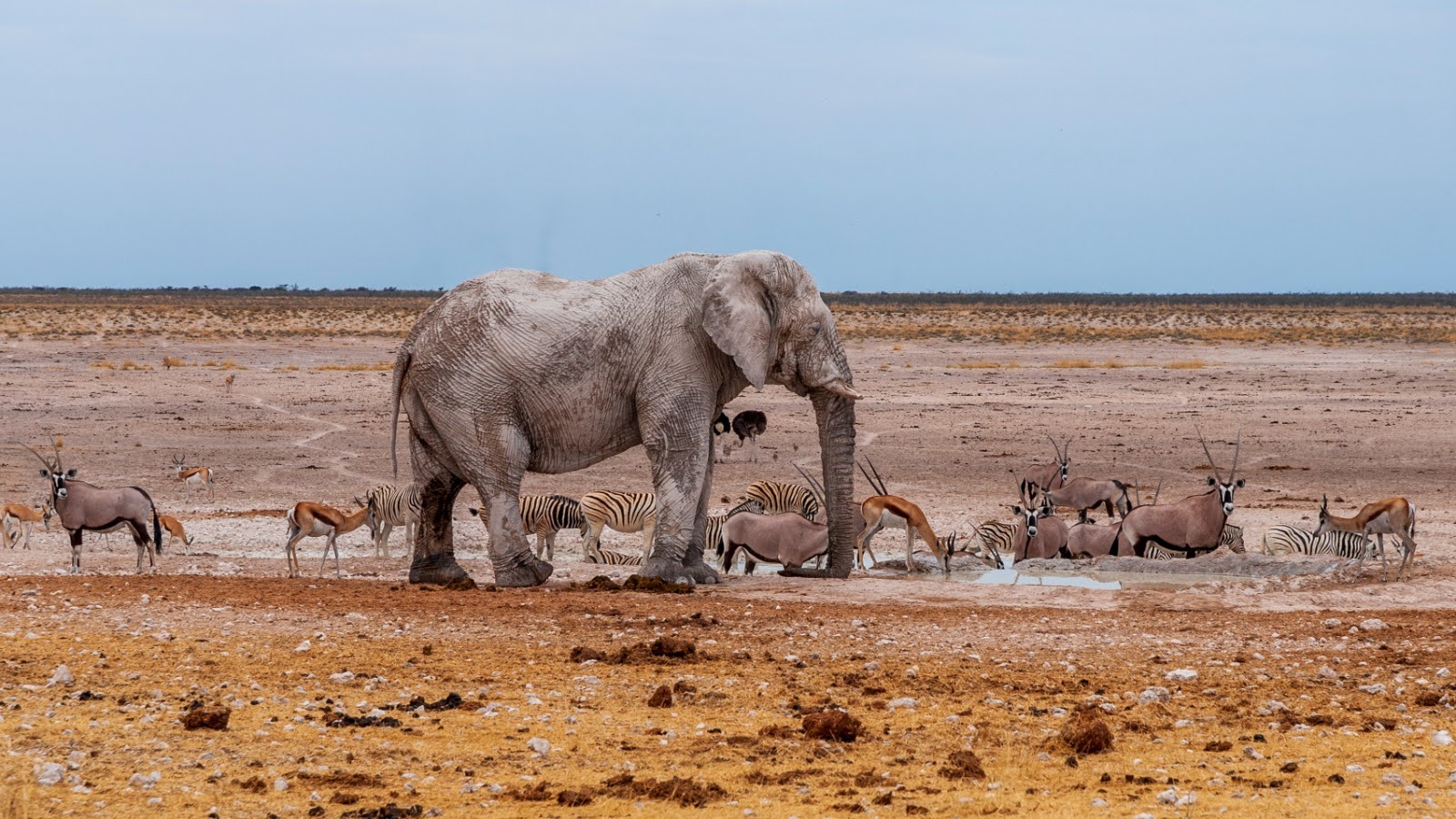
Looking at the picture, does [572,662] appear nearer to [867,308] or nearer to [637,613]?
[637,613]

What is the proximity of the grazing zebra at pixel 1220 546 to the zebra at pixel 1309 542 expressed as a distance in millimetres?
307

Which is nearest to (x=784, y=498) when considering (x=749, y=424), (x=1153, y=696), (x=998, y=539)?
(x=998, y=539)

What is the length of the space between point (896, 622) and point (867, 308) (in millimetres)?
84117

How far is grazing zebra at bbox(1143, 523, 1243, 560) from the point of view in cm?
1621

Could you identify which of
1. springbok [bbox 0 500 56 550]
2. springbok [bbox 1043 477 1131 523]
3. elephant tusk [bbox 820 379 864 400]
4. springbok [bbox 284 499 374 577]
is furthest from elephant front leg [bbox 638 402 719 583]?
springbok [bbox 1043 477 1131 523]

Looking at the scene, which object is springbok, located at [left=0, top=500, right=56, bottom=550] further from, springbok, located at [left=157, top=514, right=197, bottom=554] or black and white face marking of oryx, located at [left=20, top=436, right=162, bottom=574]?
black and white face marking of oryx, located at [left=20, top=436, right=162, bottom=574]

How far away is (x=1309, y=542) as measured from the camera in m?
17.1

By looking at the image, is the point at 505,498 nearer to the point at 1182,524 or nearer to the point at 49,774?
the point at 49,774

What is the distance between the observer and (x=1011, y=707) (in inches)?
340

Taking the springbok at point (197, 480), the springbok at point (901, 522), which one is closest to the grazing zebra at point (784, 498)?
the springbok at point (901, 522)

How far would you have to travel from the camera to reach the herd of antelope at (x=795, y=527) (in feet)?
49.8

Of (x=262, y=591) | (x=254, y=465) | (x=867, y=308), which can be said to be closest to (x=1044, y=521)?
(x=262, y=591)

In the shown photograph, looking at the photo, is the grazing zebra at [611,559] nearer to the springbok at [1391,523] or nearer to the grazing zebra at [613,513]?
the grazing zebra at [613,513]

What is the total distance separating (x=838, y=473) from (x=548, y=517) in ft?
15.2
